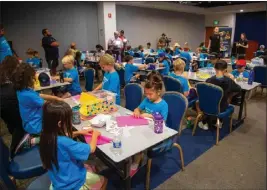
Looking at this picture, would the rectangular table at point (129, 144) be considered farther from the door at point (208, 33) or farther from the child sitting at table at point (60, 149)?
the door at point (208, 33)

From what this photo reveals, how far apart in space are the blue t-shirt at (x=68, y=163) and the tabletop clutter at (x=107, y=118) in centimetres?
27

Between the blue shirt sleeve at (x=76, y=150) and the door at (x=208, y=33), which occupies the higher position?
the door at (x=208, y=33)

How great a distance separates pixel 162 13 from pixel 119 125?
36.8 feet

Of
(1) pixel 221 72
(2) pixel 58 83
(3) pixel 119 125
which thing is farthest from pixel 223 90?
(2) pixel 58 83

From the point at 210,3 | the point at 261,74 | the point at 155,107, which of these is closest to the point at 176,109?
the point at 155,107

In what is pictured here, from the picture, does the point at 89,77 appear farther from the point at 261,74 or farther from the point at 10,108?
the point at 261,74

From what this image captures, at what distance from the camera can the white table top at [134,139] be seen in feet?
4.94

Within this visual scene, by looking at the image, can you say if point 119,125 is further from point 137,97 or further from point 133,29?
point 133,29

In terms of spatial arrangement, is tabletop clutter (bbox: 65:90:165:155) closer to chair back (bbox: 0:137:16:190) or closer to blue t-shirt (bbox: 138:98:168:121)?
blue t-shirt (bbox: 138:98:168:121)

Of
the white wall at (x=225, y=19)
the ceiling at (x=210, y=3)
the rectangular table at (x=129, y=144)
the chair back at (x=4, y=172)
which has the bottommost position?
the chair back at (x=4, y=172)

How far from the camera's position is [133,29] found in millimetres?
10609

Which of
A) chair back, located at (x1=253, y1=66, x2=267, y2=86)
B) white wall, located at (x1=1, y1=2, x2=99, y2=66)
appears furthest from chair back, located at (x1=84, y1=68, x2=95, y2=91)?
white wall, located at (x1=1, y1=2, x2=99, y2=66)

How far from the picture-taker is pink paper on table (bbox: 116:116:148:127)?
1.95 m

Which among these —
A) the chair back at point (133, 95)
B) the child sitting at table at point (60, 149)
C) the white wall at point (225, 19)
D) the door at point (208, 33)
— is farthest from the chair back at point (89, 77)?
the door at point (208, 33)
